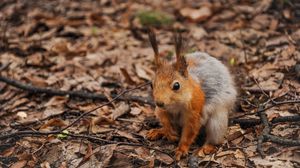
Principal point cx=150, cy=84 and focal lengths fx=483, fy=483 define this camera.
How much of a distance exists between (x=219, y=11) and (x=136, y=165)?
14.5 ft

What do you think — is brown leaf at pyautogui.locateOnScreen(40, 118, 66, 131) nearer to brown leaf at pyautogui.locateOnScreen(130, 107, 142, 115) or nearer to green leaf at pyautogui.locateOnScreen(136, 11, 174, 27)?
brown leaf at pyautogui.locateOnScreen(130, 107, 142, 115)

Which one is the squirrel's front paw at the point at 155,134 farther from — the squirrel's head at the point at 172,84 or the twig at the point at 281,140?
the twig at the point at 281,140

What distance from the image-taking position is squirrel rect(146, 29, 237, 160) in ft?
15.0

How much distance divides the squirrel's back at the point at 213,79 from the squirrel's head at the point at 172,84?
0.29 meters

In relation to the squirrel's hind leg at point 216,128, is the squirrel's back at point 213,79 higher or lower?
higher

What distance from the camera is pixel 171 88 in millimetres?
4562

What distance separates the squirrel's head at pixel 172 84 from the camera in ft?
14.7

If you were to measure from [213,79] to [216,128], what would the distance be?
1.73ft

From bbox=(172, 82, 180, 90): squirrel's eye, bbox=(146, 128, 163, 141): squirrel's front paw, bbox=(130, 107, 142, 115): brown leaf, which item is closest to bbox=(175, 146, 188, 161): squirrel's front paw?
bbox=(146, 128, 163, 141): squirrel's front paw

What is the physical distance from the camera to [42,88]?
628 cm

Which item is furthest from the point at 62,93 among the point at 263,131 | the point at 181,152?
the point at 263,131

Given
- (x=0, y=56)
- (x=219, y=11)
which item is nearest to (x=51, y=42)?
(x=0, y=56)

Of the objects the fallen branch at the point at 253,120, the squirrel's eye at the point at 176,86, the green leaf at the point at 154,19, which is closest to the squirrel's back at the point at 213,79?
the fallen branch at the point at 253,120

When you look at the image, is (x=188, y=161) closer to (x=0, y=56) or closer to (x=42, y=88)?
(x=42, y=88)
